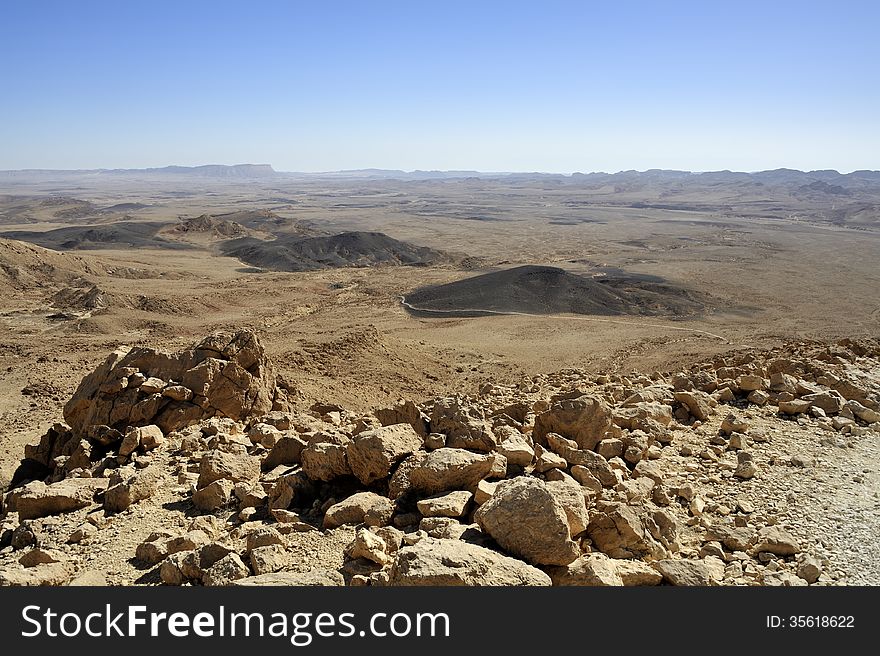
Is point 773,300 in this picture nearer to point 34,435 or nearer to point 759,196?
point 34,435

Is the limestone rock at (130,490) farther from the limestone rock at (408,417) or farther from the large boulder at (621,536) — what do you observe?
the large boulder at (621,536)

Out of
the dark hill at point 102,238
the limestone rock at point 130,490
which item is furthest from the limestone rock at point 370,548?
the dark hill at point 102,238

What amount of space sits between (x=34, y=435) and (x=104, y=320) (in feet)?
39.1

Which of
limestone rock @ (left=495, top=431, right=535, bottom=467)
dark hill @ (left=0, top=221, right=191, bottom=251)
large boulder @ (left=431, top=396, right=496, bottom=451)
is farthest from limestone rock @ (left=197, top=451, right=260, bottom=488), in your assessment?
dark hill @ (left=0, top=221, right=191, bottom=251)

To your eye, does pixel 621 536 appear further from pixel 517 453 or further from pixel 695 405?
pixel 695 405

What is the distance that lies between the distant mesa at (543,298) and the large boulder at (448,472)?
22.3 meters

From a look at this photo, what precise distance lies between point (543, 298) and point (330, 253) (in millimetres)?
23229

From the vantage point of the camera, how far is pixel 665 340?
22281 millimetres

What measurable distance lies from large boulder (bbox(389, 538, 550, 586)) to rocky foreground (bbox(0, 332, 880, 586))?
2 cm

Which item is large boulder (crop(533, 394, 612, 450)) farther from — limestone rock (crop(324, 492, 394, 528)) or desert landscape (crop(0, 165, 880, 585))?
limestone rock (crop(324, 492, 394, 528))

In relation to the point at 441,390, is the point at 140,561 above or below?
above

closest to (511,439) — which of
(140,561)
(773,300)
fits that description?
(140,561)

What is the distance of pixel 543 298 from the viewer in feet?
101

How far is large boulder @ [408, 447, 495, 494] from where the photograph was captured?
18.4ft
